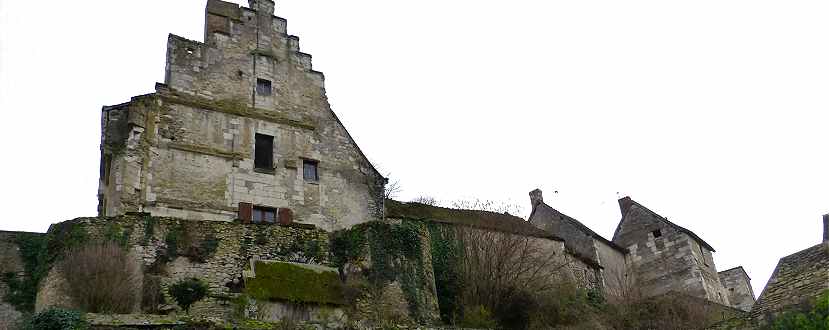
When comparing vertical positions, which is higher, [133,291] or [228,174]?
[228,174]

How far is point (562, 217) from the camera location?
121 feet

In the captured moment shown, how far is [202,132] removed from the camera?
25.8 meters

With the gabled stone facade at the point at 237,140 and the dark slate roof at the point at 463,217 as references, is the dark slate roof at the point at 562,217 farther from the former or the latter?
the gabled stone facade at the point at 237,140

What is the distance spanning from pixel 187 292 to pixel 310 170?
7831mm

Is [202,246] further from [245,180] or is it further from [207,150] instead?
[207,150]

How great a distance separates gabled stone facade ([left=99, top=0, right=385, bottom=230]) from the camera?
79.4ft

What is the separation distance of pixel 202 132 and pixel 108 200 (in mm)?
3522

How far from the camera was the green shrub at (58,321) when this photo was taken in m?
16.1

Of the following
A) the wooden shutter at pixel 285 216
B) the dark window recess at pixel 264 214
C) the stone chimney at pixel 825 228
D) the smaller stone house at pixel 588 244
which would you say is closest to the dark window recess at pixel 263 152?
the dark window recess at pixel 264 214

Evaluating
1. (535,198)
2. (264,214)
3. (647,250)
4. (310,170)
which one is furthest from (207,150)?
(647,250)

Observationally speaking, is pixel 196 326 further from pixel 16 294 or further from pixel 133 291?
pixel 16 294

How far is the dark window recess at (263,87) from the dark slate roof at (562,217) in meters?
15.2

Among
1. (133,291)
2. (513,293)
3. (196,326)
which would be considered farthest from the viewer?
(513,293)

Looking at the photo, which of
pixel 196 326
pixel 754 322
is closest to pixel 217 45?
pixel 196 326
